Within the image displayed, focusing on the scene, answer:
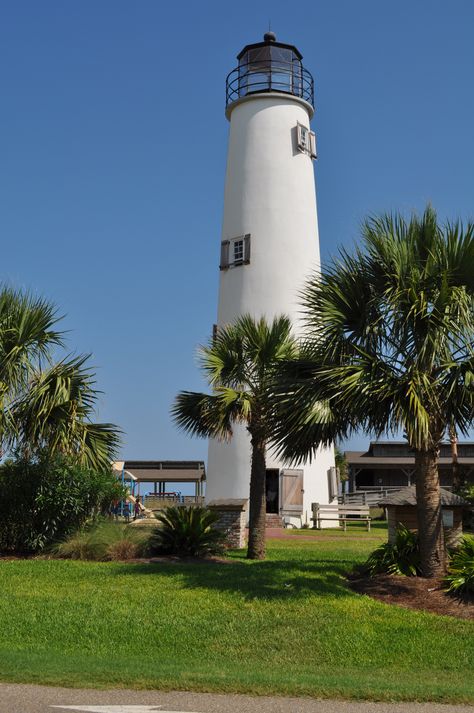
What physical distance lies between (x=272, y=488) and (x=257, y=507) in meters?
11.3

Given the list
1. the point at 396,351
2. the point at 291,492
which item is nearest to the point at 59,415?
the point at 396,351

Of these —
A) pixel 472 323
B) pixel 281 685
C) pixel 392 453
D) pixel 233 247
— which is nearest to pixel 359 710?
pixel 281 685

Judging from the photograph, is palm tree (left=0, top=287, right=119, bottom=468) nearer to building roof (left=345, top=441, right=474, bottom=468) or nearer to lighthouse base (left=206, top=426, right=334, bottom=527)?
lighthouse base (left=206, top=426, right=334, bottom=527)

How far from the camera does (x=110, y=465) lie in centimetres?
1717

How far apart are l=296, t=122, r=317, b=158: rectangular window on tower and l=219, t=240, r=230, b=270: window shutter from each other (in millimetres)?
4194

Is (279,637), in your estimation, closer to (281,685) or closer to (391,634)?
(391,634)

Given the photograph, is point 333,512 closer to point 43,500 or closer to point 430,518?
point 43,500

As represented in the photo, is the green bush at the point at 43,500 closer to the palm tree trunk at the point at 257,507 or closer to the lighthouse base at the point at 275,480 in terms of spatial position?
the palm tree trunk at the point at 257,507

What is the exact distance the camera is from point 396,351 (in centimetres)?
1250

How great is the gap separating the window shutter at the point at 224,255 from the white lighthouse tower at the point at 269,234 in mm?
35

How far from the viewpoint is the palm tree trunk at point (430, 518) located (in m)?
12.4

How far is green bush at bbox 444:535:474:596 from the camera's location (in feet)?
37.6

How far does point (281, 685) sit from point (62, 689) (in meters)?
2.00

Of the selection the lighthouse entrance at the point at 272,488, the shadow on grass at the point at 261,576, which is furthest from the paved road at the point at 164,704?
the lighthouse entrance at the point at 272,488
